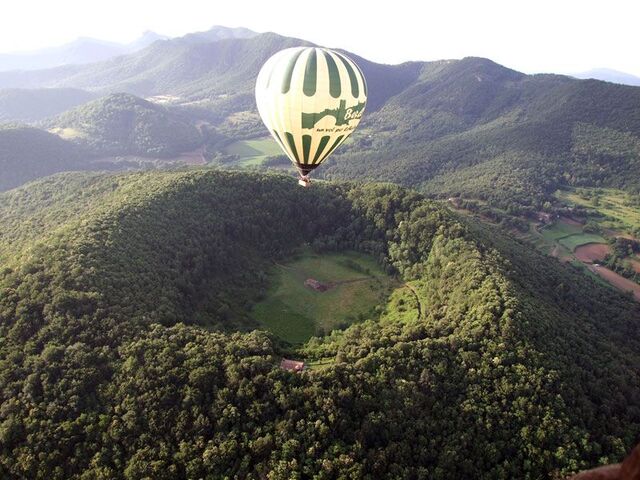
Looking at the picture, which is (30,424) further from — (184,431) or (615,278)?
(615,278)

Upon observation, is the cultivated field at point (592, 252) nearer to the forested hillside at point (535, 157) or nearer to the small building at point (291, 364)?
the forested hillside at point (535, 157)

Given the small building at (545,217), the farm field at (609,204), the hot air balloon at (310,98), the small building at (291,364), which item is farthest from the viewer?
the farm field at (609,204)

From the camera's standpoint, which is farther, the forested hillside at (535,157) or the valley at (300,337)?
the forested hillside at (535,157)

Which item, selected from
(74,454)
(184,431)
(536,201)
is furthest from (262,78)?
(536,201)

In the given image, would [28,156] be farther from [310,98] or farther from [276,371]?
[310,98]

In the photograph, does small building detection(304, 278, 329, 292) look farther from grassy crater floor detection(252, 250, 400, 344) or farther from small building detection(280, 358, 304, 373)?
small building detection(280, 358, 304, 373)

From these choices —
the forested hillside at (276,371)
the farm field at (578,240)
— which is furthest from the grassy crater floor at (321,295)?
the farm field at (578,240)

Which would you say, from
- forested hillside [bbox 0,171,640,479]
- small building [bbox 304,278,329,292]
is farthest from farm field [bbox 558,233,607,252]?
small building [bbox 304,278,329,292]

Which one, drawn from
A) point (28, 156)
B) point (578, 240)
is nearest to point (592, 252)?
point (578, 240)
